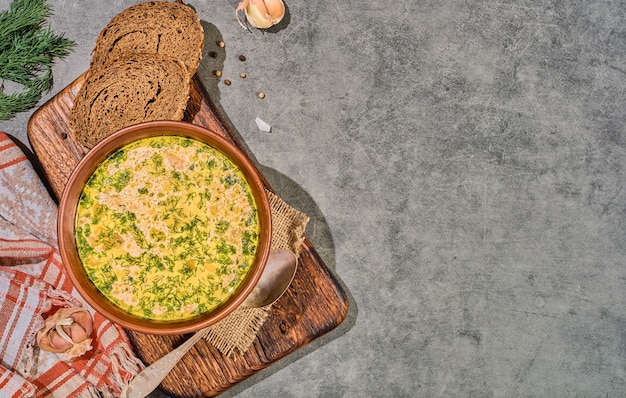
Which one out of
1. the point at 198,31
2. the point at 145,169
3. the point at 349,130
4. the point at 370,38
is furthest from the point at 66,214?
the point at 370,38

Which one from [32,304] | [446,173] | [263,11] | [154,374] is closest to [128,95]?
[263,11]

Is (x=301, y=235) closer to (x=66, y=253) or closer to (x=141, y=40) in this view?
(x=66, y=253)

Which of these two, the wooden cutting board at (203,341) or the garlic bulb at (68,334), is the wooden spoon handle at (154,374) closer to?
the wooden cutting board at (203,341)

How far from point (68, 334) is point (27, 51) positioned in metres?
1.17

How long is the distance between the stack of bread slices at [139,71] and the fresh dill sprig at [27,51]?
0.43m

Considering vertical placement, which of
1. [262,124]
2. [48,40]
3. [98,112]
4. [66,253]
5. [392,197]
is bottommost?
[392,197]

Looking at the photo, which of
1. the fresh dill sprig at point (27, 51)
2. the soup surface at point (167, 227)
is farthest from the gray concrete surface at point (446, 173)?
the soup surface at point (167, 227)

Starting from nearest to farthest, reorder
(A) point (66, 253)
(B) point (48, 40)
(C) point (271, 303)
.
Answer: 1. (A) point (66, 253)
2. (C) point (271, 303)
3. (B) point (48, 40)

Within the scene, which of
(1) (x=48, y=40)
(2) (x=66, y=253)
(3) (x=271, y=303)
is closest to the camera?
(2) (x=66, y=253)

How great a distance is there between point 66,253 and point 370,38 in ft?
4.87

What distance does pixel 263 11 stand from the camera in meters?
2.37

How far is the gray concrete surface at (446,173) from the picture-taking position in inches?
97.7

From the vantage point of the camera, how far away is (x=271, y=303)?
79.5 inches

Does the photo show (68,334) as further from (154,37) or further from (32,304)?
(154,37)
